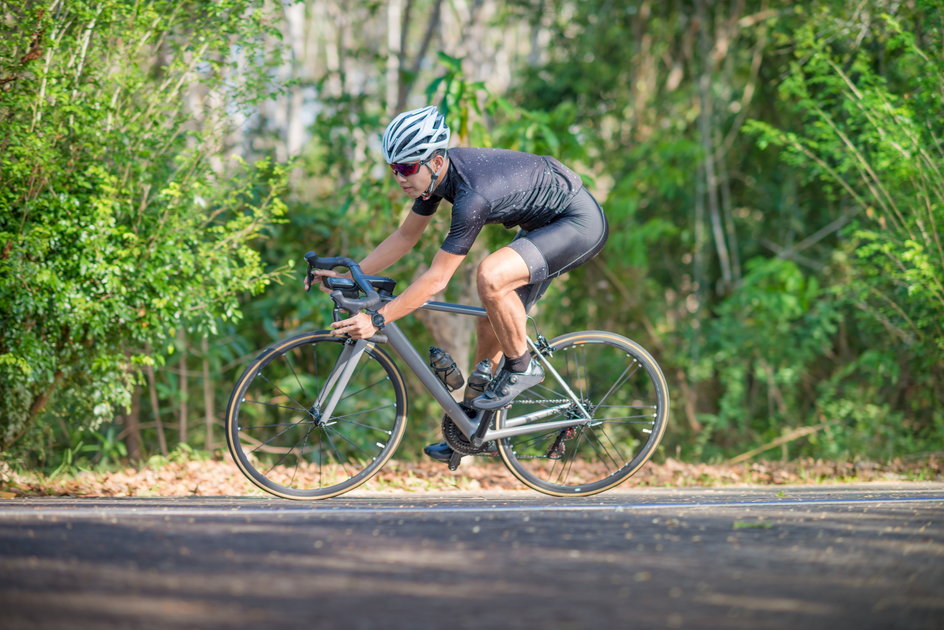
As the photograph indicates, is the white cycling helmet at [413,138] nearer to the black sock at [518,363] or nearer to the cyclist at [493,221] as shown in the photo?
the cyclist at [493,221]

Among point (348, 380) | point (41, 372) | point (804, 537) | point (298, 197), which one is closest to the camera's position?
point (804, 537)

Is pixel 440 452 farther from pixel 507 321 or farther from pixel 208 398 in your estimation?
pixel 208 398

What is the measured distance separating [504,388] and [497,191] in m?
1.02

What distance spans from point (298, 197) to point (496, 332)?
16.4ft

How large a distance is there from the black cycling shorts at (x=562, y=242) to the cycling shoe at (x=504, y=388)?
15.2 inches

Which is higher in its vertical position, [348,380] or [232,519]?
[348,380]

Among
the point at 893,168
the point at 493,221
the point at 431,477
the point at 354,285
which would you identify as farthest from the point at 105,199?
the point at 893,168

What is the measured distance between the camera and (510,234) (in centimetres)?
816

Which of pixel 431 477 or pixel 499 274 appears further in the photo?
pixel 431 477

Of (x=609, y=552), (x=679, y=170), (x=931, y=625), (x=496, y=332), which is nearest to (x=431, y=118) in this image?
(x=496, y=332)

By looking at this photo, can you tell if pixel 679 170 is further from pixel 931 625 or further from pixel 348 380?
pixel 931 625

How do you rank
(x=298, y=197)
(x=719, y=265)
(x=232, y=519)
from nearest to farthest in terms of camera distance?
(x=232, y=519), (x=298, y=197), (x=719, y=265)

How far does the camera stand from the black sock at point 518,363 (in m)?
5.19

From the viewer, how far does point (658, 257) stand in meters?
13.1
